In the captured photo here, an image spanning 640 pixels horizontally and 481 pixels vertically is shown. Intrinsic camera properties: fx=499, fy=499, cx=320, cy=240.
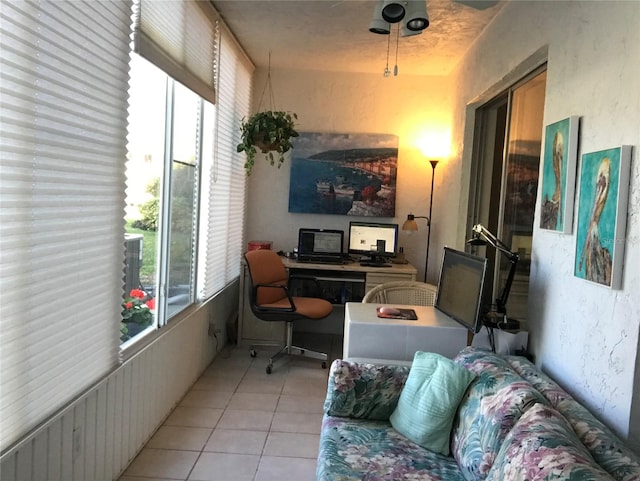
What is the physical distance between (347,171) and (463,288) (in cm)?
265

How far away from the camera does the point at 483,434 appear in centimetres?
174

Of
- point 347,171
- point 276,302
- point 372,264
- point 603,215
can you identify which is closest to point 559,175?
point 603,215

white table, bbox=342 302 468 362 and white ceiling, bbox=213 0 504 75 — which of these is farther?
white ceiling, bbox=213 0 504 75

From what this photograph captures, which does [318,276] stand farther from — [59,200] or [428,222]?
[59,200]

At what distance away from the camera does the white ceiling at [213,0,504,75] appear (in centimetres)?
341

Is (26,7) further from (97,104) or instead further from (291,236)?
(291,236)

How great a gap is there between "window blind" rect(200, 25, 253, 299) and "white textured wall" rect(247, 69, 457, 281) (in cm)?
36

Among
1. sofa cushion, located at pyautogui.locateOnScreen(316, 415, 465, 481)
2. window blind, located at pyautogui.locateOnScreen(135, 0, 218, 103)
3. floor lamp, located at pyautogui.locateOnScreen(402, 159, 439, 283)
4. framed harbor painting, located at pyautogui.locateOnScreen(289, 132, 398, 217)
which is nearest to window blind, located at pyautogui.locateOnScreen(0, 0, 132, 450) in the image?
window blind, located at pyautogui.locateOnScreen(135, 0, 218, 103)

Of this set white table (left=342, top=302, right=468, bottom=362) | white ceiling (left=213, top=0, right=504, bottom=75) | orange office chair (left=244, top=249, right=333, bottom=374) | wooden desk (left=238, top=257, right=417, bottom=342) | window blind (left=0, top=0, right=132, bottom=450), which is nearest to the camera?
window blind (left=0, top=0, right=132, bottom=450)

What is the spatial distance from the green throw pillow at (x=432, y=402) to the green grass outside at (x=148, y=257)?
5.09 ft

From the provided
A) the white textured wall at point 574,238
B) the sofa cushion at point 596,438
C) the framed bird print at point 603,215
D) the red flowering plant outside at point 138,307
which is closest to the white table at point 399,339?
the white textured wall at point 574,238

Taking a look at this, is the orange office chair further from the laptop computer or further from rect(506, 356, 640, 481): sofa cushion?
rect(506, 356, 640, 481): sofa cushion

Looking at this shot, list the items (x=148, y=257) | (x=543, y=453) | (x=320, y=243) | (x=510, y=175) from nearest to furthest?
(x=543, y=453) < (x=148, y=257) < (x=510, y=175) < (x=320, y=243)

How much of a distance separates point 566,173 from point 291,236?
337cm
